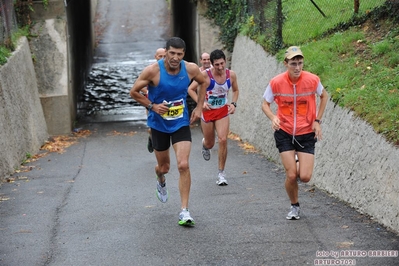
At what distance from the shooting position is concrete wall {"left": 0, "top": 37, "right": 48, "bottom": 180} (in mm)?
13117

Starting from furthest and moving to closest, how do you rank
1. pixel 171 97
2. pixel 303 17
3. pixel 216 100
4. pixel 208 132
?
pixel 303 17 → pixel 208 132 → pixel 216 100 → pixel 171 97

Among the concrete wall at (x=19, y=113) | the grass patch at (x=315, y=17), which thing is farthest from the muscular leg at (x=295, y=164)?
the grass patch at (x=315, y=17)

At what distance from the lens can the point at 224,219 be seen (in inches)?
327

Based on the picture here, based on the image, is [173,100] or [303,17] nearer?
[173,100]

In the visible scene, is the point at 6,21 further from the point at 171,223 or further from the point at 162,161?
the point at 171,223

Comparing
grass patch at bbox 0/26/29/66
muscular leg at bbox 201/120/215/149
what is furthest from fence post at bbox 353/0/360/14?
grass patch at bbox 0/26/29/66

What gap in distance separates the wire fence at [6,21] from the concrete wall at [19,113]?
0.41 m

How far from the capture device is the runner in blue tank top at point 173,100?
7.91 m

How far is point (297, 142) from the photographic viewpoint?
7895mm

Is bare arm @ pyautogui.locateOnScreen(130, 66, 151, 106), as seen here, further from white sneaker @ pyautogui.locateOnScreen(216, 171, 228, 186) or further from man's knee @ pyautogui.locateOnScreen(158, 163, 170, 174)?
white sneaker @ pyautogui.locateOnScreen(216, 171, 228, 186)

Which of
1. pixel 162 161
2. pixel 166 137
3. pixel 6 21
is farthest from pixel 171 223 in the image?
pixel 6 21

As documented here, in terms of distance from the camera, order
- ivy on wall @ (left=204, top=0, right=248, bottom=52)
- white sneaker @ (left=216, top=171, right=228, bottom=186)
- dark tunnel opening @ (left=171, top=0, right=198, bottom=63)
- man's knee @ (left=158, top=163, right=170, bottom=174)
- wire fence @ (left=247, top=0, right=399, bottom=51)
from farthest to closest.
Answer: dark tunnel opening @ (left=171, top=0, right=198, bottom=63)
ivy on wall @ (left=204, top=0, right=248, bottom=52)
wire fence @ (left=247, top=0, right=399, bottom=51)
white sneaker @ (left=216, top=171, right=228, bottom=186)
man's knee @ (left=158, top=163, right=170, bottom=174)

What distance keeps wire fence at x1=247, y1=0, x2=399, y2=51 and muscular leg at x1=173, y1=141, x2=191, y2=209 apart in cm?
673

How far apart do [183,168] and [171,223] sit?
0.70 m
